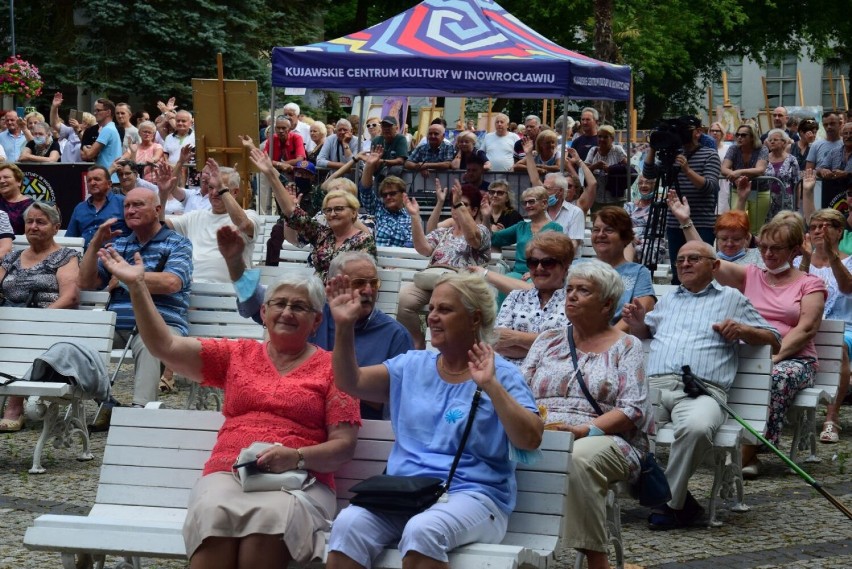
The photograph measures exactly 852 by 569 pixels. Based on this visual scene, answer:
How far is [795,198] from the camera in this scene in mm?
16391

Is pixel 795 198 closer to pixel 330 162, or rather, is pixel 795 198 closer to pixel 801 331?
pixel 330 162

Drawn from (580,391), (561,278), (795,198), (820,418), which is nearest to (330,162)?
(795,198)

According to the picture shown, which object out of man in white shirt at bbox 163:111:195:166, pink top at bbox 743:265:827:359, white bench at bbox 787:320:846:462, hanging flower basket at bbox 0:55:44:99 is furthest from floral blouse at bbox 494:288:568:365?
hanging flower basket at bbox 0:55:44:99

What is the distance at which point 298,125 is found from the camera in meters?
22.1

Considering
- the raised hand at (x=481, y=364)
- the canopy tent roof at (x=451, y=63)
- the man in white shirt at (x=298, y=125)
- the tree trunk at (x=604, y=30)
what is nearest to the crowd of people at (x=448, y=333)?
the raised hand at (x=481, y=364)

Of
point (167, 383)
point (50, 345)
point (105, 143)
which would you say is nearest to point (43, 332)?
point (50, 345)

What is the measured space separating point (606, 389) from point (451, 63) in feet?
29.5

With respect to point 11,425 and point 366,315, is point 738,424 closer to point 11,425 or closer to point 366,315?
point 366,315

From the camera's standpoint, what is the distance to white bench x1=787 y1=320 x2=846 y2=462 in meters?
8.60

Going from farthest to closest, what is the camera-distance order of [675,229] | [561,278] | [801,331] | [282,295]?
1. [675,229]
2. [801,331]
3. [561,278]
4. [282,295]

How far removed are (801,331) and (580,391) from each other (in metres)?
2.79

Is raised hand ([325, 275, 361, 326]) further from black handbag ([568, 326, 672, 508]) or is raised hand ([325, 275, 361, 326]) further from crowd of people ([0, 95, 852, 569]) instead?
black handbag ([568, 326, 672, 508])

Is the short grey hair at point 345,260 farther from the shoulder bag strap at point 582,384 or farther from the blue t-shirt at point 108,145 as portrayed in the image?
the blue t-shirt at point 108,145

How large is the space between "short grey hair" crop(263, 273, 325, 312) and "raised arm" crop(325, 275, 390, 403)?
0.96ft
